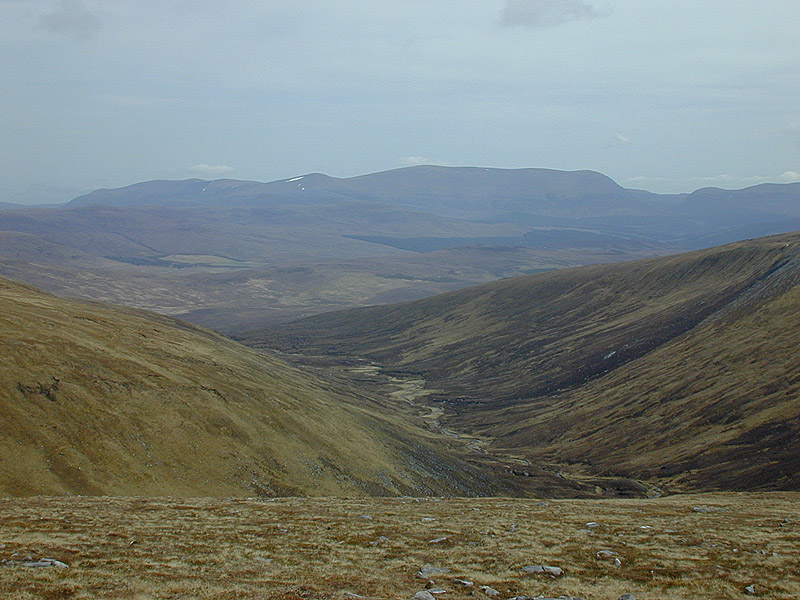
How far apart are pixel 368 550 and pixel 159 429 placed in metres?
33.1

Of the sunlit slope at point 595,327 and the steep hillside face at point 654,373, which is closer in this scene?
the steep hillside face at point 654,373

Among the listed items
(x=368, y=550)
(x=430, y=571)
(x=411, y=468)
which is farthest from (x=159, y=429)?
A: (x=430, y=571)

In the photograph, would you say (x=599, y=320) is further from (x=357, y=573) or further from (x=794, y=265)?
(x=357, y=573)

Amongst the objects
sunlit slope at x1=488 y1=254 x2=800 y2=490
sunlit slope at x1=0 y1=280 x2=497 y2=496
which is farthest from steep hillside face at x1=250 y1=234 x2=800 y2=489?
sunlit slope at x1=0 y1=280 x2=497 y2=496

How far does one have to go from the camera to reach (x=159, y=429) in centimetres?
5406

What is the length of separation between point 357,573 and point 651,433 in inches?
3119

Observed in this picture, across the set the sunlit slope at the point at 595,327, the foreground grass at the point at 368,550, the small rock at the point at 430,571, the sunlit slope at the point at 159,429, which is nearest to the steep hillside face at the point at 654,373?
the sunlit slope at the point at 595,327

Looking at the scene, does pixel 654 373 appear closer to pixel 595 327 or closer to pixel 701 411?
pixel 701 411

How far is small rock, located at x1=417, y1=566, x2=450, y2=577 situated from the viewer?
23.1 meters

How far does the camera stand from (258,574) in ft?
72.7

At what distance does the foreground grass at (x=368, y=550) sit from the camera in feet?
67.8

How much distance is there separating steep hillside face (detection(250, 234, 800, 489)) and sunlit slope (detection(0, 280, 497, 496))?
27.9 m

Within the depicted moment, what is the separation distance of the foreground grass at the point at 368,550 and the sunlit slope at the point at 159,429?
8811 mm

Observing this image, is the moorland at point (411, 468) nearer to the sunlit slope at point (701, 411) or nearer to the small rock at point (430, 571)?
the small rock at point (430, 571)
